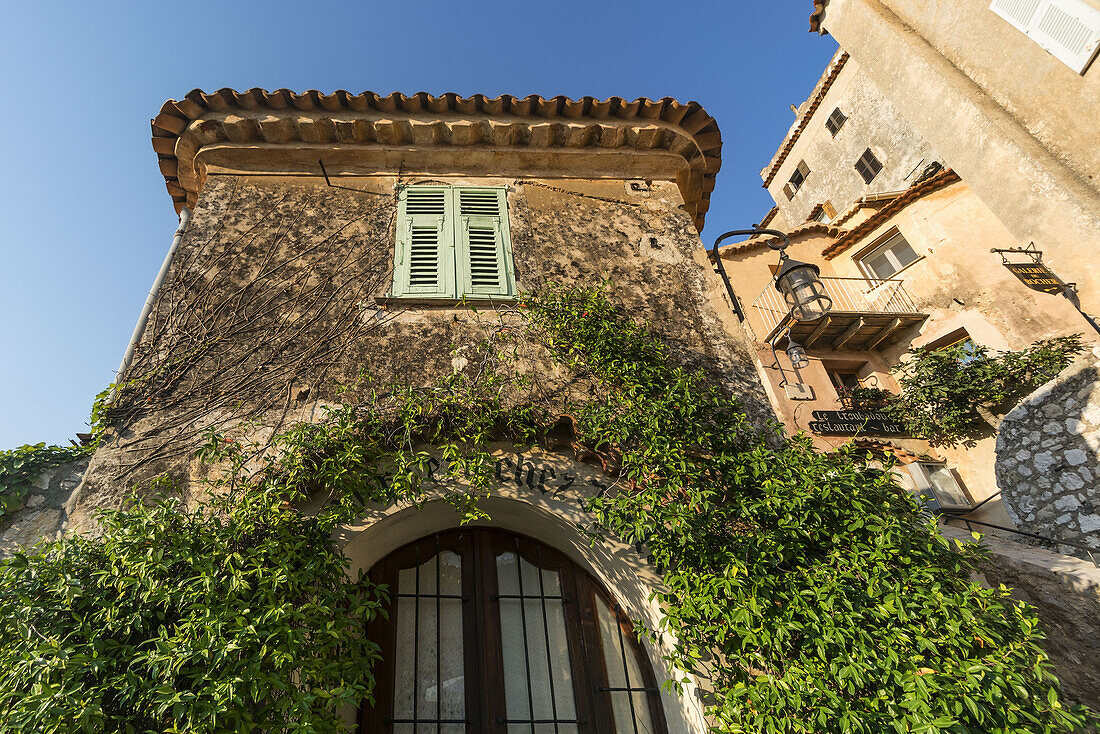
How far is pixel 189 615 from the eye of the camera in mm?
2428

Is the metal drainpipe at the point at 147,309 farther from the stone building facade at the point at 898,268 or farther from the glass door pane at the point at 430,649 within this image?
the stone building facade at the point at 898,268

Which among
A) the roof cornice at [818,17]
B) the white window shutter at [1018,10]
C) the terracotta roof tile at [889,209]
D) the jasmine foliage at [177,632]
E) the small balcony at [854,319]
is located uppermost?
the roof cornice at [818,17]

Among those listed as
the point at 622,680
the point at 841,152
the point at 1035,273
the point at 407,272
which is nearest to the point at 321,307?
the point at 407,272

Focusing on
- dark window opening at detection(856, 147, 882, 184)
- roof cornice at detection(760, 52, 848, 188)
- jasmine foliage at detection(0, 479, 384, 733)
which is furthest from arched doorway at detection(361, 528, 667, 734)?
roof cornice at detection(760, 52, 848, 188)

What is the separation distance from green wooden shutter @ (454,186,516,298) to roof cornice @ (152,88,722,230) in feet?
1.96

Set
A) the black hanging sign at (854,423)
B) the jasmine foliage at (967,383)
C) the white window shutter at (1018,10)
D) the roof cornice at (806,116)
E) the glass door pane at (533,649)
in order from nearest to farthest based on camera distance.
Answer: the glass door pane at (533,649), the white window shutter at (1018,10), the jasmine foliage at (967,383), the black hanging sign at (854,423), the roof cornice at (806,116)

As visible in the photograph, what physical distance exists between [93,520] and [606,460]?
313 centimetres

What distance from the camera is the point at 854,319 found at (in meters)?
13.8

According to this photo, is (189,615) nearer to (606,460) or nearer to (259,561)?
(259,561)

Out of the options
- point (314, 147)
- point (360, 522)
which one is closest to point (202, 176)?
point (314, 147)

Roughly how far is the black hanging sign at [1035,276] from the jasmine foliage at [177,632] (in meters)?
→ 14.2

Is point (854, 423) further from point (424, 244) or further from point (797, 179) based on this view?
point (797, 179)

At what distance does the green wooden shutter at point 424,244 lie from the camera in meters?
4.54

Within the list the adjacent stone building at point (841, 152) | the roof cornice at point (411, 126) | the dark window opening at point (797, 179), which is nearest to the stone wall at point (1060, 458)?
the roof cornice at point (411, 126)
